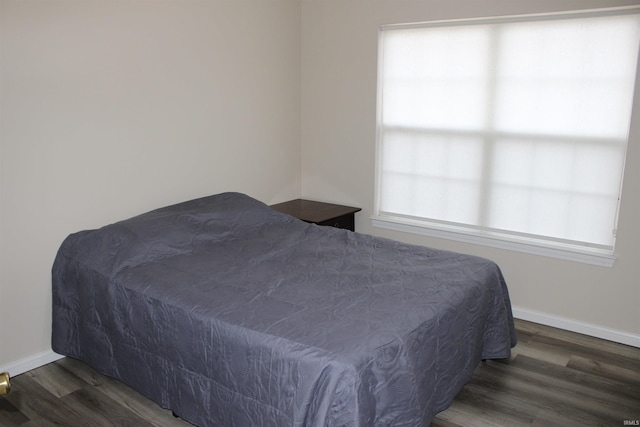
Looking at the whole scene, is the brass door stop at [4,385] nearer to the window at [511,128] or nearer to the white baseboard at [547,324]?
the white baseboard at [547,324]

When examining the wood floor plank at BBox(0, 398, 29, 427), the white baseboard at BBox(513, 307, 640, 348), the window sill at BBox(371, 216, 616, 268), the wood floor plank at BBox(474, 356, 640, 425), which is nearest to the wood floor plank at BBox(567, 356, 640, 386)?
the wood floor plank at BBox(474, 356, 640, 425)

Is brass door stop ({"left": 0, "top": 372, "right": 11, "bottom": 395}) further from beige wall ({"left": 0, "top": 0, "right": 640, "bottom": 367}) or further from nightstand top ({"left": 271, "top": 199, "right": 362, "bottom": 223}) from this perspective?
nightstand top ({"left": 271, "top": 199, "right": 362, "bottom": 223})

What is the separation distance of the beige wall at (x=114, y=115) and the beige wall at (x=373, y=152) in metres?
0.36

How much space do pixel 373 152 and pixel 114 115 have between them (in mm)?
1892

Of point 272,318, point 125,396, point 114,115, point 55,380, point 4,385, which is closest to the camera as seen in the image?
point 4,385

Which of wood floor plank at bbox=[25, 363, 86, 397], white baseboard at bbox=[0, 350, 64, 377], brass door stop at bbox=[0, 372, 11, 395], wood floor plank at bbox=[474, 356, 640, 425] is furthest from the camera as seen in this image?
white baseboard at bbox=[0, 350, 64, 377]

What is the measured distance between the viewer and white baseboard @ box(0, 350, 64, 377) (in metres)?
2.93

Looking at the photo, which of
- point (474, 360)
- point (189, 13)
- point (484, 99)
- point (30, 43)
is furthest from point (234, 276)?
point (484, 99)

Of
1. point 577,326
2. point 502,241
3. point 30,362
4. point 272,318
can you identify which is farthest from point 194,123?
point 577,326

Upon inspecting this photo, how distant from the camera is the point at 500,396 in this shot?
9.14ft

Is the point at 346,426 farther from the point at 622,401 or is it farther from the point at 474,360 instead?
the point at 622,401

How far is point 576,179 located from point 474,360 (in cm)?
139

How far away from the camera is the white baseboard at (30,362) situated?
115 inches

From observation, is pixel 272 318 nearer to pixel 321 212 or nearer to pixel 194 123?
pixel 194 123
